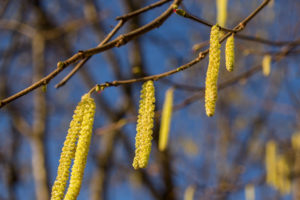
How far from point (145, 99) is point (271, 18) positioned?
3365 millimetres

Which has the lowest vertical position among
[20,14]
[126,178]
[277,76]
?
[126,178]

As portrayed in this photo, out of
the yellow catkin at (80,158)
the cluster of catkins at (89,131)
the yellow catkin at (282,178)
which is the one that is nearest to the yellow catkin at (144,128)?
the cluster of catkins at (89,131)

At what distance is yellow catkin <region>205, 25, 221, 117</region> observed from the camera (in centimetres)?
67

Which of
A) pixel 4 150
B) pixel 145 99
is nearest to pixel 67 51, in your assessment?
pixel 4 150

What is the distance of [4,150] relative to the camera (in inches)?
180

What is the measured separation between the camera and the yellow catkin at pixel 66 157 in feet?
2.21

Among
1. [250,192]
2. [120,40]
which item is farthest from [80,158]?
[250,192]

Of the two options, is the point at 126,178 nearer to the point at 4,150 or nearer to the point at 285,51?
the point at 4,150

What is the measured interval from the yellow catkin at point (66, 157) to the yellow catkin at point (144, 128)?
0.42 ft

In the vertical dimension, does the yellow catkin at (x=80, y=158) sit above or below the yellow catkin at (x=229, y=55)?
below

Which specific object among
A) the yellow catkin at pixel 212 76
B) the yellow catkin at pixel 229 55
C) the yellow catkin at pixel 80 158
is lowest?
the yellow catkin at pixel 80 158

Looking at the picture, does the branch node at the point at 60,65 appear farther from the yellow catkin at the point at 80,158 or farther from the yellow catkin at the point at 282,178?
the yellow catkin at the point at 282,178

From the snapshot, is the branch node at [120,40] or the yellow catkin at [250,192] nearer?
the branch node at [120,40]

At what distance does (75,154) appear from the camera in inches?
27.6
